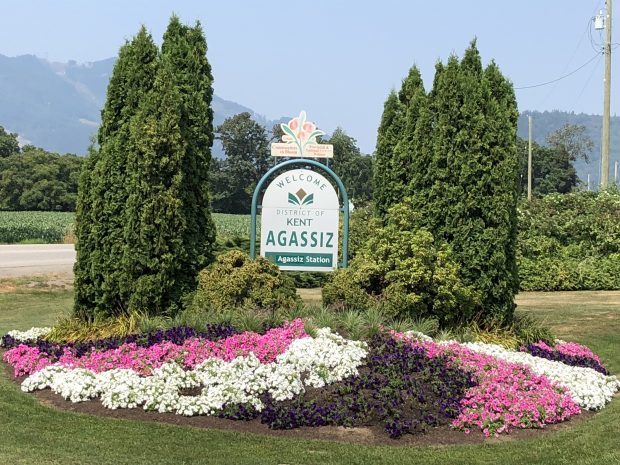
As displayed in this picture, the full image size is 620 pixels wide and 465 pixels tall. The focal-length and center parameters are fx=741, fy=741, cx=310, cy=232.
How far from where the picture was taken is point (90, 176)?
10703 millimetres

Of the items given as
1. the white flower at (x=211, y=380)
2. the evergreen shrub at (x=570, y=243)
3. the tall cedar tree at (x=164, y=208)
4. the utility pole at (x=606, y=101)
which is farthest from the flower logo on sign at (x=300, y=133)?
the utility pole at (x=606, y=101)

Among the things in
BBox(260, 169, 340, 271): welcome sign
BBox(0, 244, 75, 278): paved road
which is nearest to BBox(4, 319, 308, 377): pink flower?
BBox(260, 169, 340, 271): welcome sign

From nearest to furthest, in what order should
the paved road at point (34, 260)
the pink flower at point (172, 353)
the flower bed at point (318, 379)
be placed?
the flower bed at point (318, 379) → the pink flower at point (172, 353) → the paved road at point (34, 260)

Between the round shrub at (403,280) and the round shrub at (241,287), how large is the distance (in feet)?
2.85

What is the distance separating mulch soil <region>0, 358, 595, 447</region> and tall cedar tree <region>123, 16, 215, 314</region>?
123 inches

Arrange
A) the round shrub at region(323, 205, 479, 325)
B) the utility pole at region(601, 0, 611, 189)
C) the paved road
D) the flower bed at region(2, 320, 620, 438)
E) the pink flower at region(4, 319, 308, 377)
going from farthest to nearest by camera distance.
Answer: the utility pole at region(601, 0, 611, 189) < the paved road < the round shrub at region(323, 205, 479, 325) < the pink flower at region(4, 319, 308, 377) < the flower bed at region(2, 320, 620, 438)

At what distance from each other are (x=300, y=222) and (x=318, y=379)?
13.8 ft

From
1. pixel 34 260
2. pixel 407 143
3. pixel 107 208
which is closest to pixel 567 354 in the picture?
pixel 407 143

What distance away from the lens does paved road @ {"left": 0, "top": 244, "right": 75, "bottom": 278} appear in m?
21.2

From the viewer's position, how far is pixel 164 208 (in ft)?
33.8

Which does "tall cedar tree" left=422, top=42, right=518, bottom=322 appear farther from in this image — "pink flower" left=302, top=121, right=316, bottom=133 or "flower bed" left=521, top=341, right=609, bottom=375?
"pink flower" left=302, top=121, right=316, bottom=133

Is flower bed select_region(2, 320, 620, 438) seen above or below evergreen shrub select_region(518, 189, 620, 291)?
below

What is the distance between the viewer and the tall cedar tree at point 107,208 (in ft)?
34.1

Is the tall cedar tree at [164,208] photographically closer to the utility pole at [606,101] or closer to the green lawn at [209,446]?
the green lawn at [209,446]
